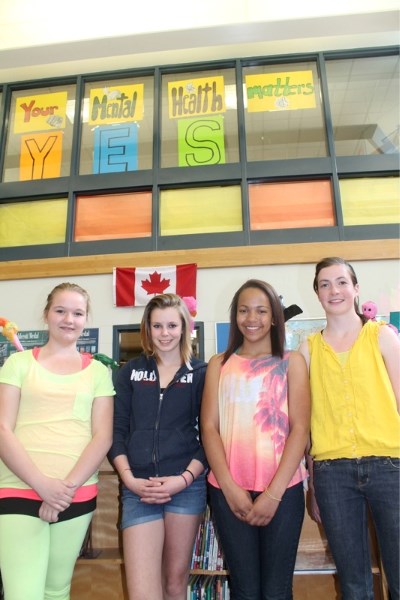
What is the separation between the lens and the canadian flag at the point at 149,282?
351 cm

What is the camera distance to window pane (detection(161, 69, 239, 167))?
13.3ft

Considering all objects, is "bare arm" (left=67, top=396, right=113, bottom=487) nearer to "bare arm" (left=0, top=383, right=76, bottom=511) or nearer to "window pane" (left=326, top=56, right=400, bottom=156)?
"bare arm" (left=0, top=383, right=76, bottom=511)

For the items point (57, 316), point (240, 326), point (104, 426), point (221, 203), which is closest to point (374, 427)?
point (240, 326)

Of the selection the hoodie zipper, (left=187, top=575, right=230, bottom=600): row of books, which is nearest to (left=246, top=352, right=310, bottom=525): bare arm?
the hoodie zipper

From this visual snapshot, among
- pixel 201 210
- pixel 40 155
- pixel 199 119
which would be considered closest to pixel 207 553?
pixel 201 210

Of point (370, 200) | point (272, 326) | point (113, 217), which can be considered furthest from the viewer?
point (113, 217)

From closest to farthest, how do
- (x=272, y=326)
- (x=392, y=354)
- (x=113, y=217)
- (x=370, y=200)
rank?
(x=392, y=354) → (x=272, y=326) → (x=370, y=200) → (x=113, y=217)

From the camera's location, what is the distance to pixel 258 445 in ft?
4.75

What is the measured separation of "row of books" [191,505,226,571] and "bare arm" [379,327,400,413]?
4.13ft

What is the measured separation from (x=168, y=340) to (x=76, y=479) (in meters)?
0.60

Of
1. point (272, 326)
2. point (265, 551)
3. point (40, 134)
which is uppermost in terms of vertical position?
point (40, 134)

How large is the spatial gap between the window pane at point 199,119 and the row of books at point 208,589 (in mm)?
3344

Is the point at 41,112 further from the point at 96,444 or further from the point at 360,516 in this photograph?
the point at 360,516

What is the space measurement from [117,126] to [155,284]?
1.94 metres
